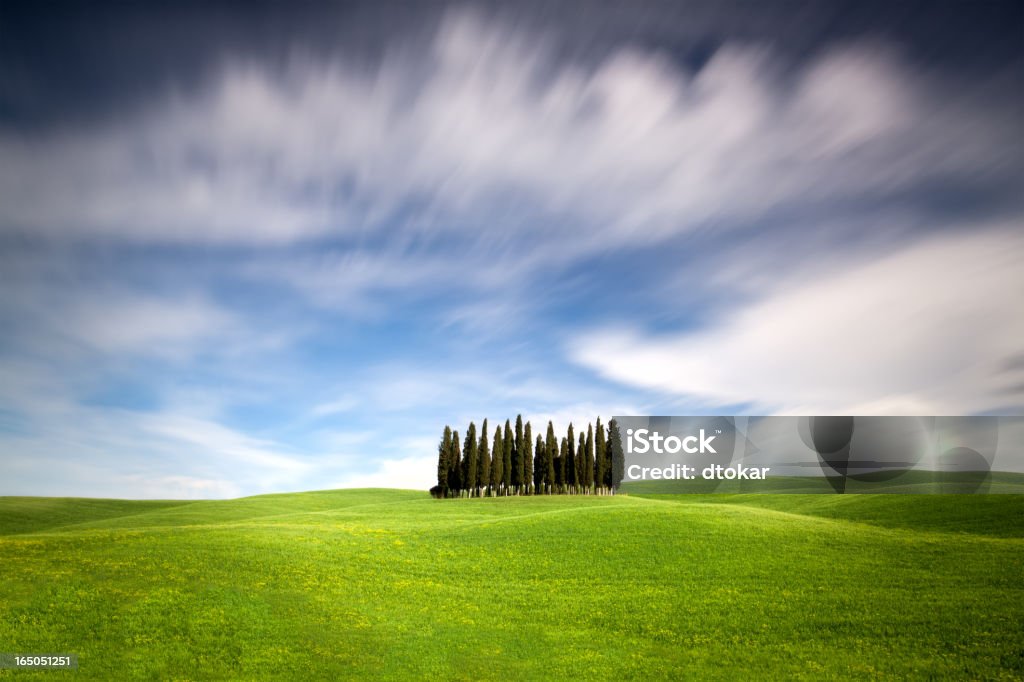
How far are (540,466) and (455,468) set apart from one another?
1342 cm

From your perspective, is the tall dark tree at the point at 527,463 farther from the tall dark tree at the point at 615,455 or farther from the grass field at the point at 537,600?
the grass field at the point at 537,600

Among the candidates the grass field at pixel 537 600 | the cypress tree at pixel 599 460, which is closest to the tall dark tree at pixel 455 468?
the cypress tree at pixel 599 460

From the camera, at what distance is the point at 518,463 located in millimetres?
94500

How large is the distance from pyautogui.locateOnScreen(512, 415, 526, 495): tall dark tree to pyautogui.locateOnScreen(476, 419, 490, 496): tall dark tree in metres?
3.98

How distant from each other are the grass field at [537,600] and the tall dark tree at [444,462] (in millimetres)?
49706

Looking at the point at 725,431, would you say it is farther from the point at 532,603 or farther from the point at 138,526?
the point at 138,526

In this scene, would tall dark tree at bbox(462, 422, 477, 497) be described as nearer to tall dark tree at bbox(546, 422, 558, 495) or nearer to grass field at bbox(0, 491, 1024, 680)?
tall dark tree at bbox(546, 422, 558, 495)

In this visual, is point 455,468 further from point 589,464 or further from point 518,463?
point 589,464

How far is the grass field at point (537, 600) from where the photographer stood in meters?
25.5

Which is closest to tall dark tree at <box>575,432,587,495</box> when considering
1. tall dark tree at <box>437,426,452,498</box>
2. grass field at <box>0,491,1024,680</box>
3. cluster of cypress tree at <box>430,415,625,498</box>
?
cluster of cypress tree at <box>430,415,625,498</box>

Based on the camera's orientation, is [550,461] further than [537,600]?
Yes

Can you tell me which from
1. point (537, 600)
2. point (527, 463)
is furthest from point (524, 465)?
point (537, 600)

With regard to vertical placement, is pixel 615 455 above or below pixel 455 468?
above

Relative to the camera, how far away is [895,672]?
24.4 meters
